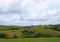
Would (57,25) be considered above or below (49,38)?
above

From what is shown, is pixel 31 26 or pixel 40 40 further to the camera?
pixel 31 26

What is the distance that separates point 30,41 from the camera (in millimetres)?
13383

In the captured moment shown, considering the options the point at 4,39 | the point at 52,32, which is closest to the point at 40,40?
the point at 52,32

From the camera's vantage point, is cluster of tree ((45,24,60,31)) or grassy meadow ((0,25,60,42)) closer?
grassy meadow ((0,25,60,42))

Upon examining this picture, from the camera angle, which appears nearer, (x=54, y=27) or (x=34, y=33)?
(x=34, y=33)

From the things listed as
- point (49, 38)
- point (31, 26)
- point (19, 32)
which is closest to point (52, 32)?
point (49, 38)

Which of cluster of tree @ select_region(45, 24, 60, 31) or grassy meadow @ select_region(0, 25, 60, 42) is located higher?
cluster of tree @ select_region(45, 24, 60, 31)

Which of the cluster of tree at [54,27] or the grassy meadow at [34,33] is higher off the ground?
the cluster of tree at [54,27]

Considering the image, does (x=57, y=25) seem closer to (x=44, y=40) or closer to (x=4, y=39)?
(x=44, y=40)

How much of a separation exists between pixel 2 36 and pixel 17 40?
1.32 metres

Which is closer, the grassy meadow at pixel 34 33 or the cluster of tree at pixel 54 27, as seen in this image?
the grassy meadow at pixel 34 33

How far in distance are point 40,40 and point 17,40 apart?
1.77m

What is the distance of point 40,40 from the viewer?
1367 centimetres

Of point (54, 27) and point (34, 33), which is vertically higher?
point (54, 27)
